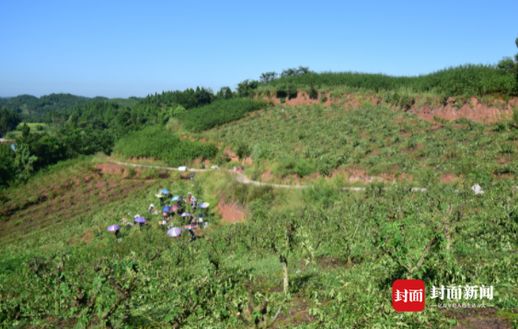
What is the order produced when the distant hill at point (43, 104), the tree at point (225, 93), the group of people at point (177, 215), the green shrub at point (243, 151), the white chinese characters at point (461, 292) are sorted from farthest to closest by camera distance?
the distant hill at point (43, 104), the tree at point (225, 93), the green shrub at point (243, 151), the group of people at point (177, 215), the white chinese characters at point (461, 292)

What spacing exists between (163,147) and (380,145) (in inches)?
637

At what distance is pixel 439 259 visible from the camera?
5.10m

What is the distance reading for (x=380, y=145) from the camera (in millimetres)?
17922

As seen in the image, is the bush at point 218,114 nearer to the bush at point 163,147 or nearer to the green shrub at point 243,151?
the bush at point 163,147

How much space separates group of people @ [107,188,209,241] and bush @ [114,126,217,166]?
23.6 feet

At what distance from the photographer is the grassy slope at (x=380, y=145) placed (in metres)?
13.7

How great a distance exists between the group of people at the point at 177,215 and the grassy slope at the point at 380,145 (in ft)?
9.94

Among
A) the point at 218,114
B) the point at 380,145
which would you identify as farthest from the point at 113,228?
the point at 218,114

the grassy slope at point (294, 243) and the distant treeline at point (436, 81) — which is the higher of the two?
the distant treeline at point (436, 81)

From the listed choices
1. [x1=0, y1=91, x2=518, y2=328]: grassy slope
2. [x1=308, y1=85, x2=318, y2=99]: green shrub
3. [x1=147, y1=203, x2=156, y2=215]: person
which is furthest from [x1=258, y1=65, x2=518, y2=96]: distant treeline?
[x1=147, y1=203, x2=156, y2=215]: person

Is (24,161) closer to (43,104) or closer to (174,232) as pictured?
(174,232)

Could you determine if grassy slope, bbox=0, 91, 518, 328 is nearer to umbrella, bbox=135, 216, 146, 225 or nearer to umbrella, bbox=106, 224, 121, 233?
umbrella, bbox=135, 216, 146, 225

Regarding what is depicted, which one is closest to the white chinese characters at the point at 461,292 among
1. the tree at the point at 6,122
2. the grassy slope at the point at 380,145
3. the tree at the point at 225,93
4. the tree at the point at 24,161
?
the grassy slope at the point at 380,145

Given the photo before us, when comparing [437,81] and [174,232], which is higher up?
[437,81]
